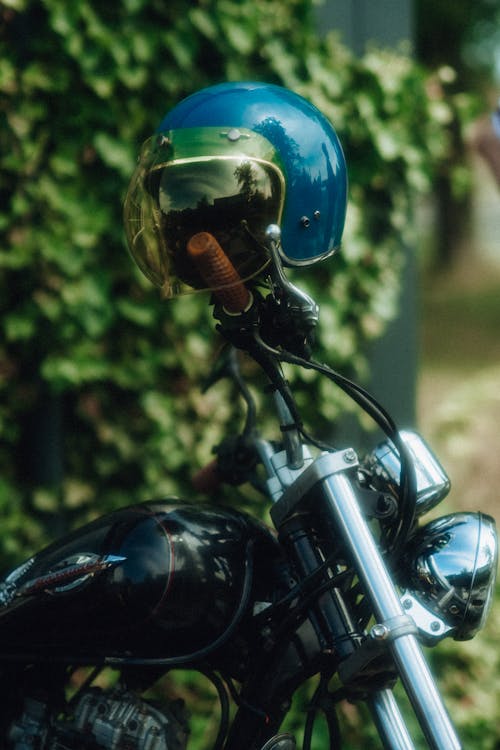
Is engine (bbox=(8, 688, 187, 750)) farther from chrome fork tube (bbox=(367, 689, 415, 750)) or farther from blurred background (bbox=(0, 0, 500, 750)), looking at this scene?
blurred background (bbox=(0, 0, 500, 750))

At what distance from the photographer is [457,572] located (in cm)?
151

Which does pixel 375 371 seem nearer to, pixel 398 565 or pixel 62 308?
pixel 62 308

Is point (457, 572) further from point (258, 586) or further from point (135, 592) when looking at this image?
point (135, 592)

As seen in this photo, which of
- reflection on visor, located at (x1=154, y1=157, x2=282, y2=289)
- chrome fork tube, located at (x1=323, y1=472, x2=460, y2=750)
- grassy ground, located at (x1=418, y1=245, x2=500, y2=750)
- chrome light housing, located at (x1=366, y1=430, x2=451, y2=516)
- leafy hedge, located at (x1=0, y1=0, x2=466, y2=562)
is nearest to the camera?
chrome fork tube, located at (x1=323, y1=472, x2=460, y2=750)

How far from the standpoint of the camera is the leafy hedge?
9.99ft

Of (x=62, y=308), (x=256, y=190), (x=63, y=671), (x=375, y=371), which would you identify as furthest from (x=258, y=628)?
(x=375, y=371)

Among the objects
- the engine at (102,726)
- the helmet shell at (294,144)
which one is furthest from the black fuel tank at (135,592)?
the helmet shell at (294,144)

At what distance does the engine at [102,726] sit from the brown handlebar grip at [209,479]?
0.51 metres

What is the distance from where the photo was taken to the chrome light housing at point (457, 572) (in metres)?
1.50

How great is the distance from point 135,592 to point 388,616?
17.0 inches

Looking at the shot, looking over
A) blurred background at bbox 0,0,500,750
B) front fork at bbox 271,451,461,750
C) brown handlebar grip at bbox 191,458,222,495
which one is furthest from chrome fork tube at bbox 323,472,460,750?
blurred background at bbox 0,0,500,750

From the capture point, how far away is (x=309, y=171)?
5.13 feet

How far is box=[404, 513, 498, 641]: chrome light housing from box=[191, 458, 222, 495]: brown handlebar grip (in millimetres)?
575

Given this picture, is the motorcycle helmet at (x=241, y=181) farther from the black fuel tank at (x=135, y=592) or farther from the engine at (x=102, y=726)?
the engine at (x=102, y=726)
